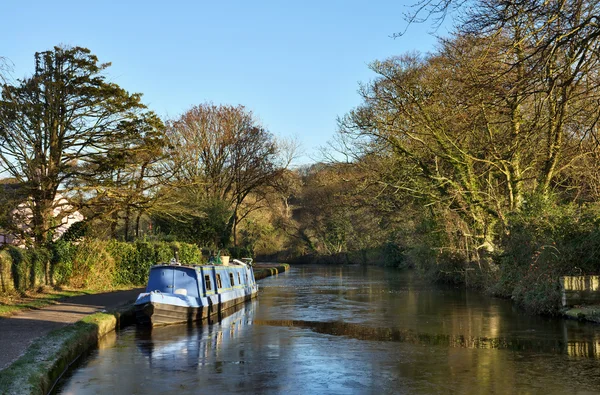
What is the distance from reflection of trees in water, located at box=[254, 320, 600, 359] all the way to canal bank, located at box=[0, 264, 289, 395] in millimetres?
4880

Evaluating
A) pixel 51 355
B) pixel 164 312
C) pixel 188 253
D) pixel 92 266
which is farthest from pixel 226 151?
pixel 51 355

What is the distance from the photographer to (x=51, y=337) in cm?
1139

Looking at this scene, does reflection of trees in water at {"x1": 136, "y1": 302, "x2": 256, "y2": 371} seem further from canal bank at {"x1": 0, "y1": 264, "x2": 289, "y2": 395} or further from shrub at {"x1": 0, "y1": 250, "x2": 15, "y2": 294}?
shrub at {"x1": 0, "y1": 250, "x2": 15, "y2": 294}

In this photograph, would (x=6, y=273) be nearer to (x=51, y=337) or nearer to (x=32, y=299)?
(x=32, y=299)

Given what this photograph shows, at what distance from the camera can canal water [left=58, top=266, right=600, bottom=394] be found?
372 inches

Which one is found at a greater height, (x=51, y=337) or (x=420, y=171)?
(x=420, y=171)

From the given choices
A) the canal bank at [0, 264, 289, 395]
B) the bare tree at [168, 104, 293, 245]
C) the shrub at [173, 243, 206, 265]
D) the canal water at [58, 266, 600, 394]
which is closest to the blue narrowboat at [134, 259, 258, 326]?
the canal water at [58, 266, 600, 394]

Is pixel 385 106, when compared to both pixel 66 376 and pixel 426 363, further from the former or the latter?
pixel 66 376

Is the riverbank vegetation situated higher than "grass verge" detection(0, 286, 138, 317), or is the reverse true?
the riverbank vegetation

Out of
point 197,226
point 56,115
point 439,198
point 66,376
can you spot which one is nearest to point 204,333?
point 66,376

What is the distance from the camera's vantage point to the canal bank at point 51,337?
27.6 ft

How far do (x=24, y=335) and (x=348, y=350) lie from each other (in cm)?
609

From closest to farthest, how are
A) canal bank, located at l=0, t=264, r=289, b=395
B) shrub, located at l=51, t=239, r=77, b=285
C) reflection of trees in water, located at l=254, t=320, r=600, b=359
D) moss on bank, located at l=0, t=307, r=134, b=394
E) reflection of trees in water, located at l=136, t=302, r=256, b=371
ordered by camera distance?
1. moss on bank, located at l=0, t=307, r=134, b=394
2. canal bank, located at l=0, t=264, r=289, b=395
3. reflection of trees in water, located at l=136, t=302, r=256, b=371
4. reflection of trees in water, located at l=254, t=320, r=600, b=359
5. shrub, located at l=51, t=239, r=77, b=285

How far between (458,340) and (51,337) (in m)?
8.34
